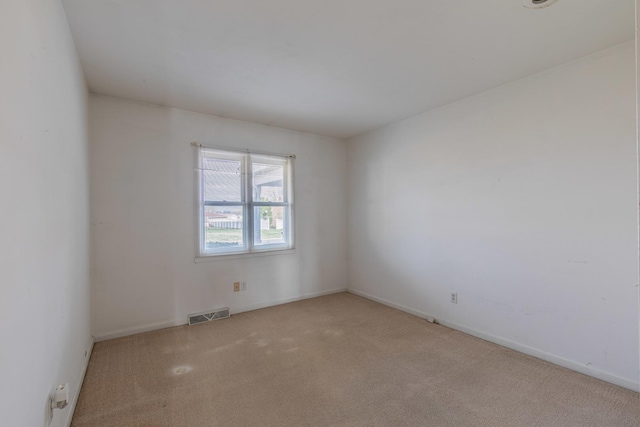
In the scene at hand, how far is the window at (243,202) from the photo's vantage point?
3416 mm

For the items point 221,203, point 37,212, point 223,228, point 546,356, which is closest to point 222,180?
point 221,203

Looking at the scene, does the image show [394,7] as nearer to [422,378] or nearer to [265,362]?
[422,378]

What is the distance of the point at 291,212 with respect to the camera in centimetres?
403

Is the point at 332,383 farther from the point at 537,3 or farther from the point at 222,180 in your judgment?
the point at 537,3

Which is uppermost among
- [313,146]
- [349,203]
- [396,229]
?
[313,146]

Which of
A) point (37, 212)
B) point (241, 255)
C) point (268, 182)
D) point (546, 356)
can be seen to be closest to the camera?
point (37, 212)

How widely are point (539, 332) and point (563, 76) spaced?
219 centimetres

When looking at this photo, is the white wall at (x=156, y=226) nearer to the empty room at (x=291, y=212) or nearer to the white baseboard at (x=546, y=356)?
the empty room at (x=291, y=212)

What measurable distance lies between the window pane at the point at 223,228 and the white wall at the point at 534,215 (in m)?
2.13

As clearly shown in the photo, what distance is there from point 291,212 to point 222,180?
105cm

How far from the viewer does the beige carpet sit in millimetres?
1758

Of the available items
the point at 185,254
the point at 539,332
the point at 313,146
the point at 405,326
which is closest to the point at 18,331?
the point at 185,254

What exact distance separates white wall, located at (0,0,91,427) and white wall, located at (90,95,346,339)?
88 cm

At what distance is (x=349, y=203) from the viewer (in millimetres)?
4566
